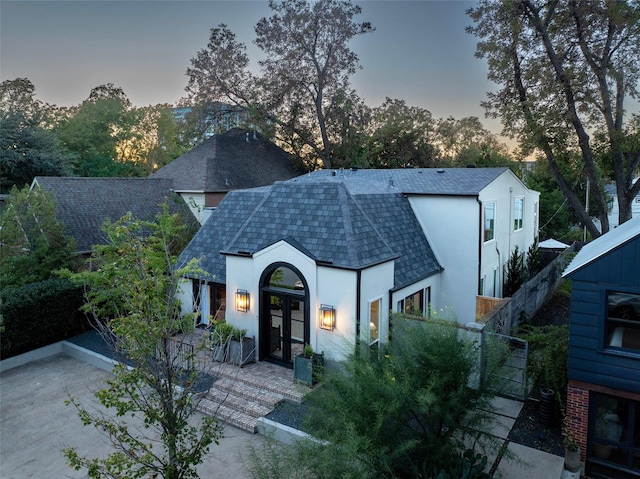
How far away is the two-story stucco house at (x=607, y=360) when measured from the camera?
25.9 ft

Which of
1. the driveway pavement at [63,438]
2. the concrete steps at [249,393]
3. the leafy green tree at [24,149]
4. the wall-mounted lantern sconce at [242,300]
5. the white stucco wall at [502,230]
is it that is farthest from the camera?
the leafy green tree at [24,149]

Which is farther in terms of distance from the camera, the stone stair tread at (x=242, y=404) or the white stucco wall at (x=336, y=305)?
the white stucco wall at (x=336, y=305)

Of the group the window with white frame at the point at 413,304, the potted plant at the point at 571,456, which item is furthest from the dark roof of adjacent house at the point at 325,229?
the potted plant at the point at 571,456

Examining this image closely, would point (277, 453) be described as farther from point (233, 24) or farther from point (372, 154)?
point (233, 24)

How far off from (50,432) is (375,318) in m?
8.10

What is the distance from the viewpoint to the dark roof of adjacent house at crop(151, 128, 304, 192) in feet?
78.0

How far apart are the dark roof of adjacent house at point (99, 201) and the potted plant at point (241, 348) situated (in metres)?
7.96

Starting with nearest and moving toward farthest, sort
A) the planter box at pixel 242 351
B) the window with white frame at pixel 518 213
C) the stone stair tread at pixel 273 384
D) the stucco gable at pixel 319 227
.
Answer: the stone stair tread at pixel 273 384, the stucco gable at pixel 319 227, the planter box at pixel 242 351, the window with white frame at pixel 518 213

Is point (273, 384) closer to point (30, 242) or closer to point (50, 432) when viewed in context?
point (50, 432)

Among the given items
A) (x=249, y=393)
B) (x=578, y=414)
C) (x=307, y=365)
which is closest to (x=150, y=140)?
(x=249, y=393)

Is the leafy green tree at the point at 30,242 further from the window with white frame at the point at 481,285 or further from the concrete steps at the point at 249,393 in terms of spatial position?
the window with white frame at the point at 481,285

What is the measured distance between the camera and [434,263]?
1474 cm

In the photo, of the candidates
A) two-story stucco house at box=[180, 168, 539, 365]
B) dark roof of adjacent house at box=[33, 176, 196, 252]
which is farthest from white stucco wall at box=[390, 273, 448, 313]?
dark roof of adjacent house at box=[33, 176, 196, 252]

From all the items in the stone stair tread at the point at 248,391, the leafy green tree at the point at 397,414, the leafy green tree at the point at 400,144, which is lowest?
the stone stair tread at the point at 248,391
